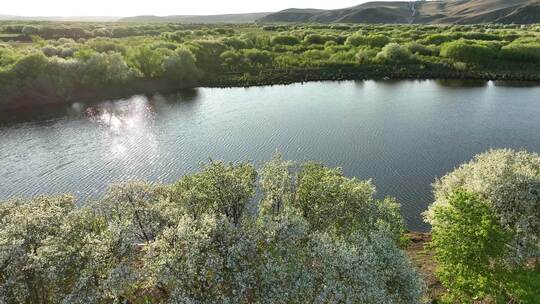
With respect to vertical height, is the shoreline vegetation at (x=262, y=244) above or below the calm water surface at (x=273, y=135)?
above

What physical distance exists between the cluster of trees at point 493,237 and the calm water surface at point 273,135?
20286mm

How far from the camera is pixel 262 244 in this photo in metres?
30.9

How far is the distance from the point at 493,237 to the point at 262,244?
59.3 ft

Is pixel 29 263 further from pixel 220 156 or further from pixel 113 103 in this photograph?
pixel 113 103

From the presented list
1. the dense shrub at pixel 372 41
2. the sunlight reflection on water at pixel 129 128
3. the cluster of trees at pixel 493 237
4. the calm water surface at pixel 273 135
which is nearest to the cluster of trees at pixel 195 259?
the cluster of trees at pixel 493 237

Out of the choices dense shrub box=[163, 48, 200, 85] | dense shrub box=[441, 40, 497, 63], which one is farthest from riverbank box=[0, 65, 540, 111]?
dense shrub box=[441, 40, 497, 63]

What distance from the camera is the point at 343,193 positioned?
36.5 m

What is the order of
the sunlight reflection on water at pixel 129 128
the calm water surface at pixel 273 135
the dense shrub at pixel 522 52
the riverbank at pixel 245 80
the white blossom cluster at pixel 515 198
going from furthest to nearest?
the dense shrub at pixel 522 52
the riverbank at pixel 245 80
the sunlight reflection on water at pixel 129 128
the calm water surface at pixel 273 135
the white blossom cluster at pixel 515 198

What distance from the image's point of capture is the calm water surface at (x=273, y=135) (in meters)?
71.6

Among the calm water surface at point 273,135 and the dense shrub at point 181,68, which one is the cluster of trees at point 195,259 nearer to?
the calm water surface at point 273,135

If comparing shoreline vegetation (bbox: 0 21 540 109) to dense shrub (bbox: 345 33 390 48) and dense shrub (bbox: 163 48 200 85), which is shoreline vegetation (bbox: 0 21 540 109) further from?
dense shrub (bbox: 345 33 390 48)

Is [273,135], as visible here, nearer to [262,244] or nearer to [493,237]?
[262,244]

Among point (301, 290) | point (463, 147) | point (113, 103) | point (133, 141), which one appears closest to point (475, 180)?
point (301, 290)

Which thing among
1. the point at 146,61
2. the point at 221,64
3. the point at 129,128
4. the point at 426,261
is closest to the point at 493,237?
the point at 426,261
